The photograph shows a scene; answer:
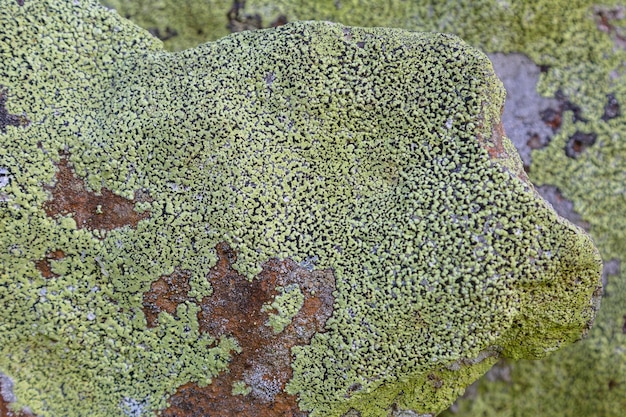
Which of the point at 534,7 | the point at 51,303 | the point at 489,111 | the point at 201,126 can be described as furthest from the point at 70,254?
the point at 534,7

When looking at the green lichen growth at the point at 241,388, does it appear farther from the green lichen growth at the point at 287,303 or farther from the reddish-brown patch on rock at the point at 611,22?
the reddish-brown patch on rock at the point at 611,22

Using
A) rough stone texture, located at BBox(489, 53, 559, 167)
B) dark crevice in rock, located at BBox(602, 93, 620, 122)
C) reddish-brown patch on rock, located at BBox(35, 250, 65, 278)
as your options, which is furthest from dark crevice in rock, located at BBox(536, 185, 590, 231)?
reddish-brown patch on rock, located at BBox(35, 250, 65, 278)

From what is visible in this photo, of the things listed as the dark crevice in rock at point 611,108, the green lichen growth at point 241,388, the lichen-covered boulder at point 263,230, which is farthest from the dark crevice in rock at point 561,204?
the green lichen growth at point 241,388

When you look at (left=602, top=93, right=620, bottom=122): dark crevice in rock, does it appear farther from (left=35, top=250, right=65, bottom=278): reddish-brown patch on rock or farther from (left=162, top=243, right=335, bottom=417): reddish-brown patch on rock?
(left=35, top=250, right=65, bottom=278): reddish-brown patch on rock

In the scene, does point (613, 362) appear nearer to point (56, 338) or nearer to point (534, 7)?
point (534, 7)

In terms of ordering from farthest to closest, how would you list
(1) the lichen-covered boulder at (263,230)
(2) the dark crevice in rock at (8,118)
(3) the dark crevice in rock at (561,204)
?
(3) the dark crevice in rock at (561,204)
(2) the dark crevice in rock at (8,118)
(1) the lichen-covered boulder at (263,230)

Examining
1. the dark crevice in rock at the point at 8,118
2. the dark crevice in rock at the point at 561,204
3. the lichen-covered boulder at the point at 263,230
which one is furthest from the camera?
the dark crevice in rock at the point at 561,204

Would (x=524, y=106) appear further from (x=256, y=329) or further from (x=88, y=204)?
(x=88, y=204)
